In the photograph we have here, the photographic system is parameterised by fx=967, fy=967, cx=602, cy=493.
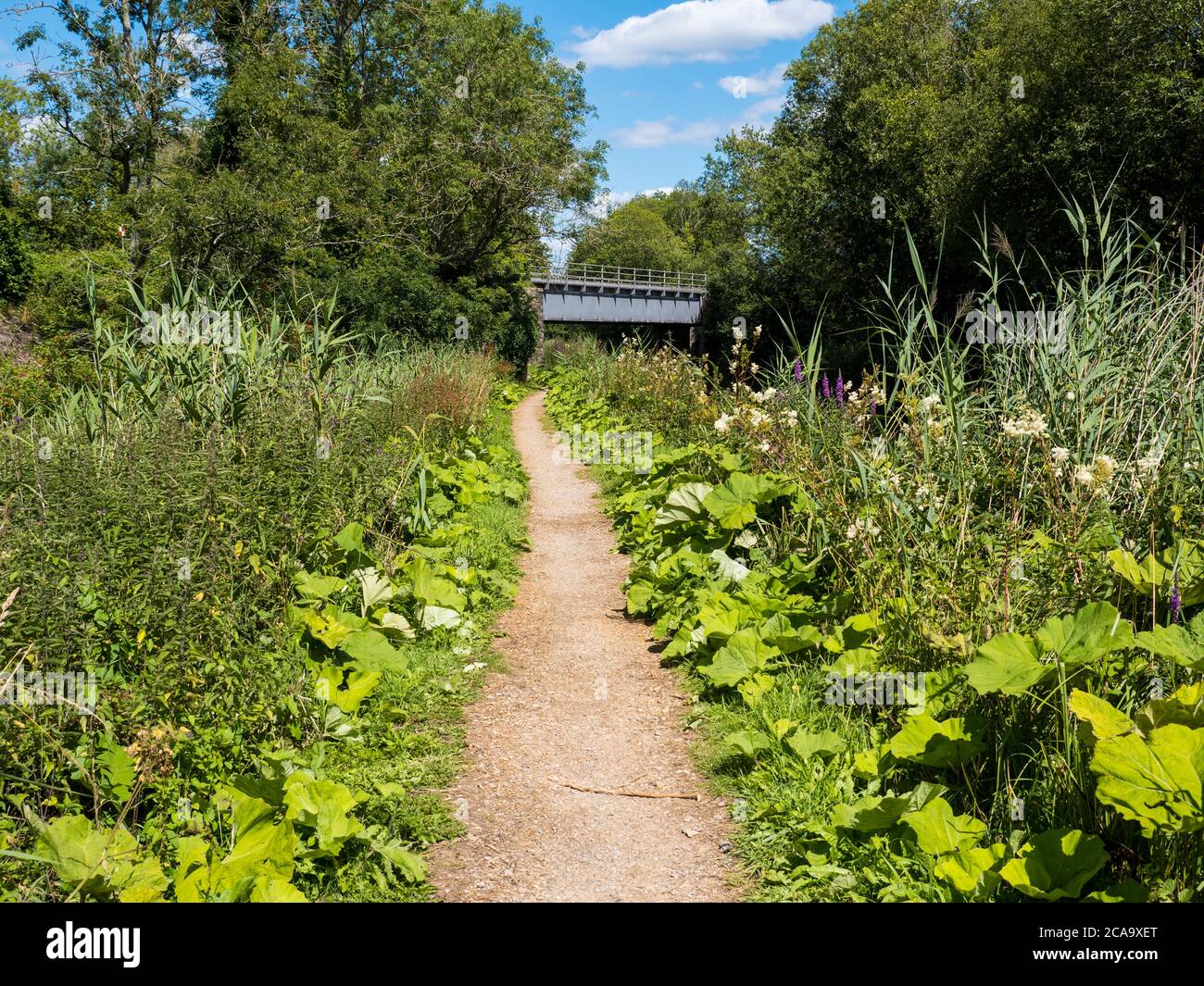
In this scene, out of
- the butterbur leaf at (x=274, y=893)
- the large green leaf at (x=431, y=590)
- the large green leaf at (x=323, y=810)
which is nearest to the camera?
the butterbur leaf at (x=274, y=893)

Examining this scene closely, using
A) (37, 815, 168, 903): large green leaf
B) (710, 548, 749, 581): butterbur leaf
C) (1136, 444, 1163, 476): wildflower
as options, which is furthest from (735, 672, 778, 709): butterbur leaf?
(37, 815, 168, 903): large green leaf

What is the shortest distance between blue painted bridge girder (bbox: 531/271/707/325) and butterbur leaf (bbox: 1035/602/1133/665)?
37.4 meters

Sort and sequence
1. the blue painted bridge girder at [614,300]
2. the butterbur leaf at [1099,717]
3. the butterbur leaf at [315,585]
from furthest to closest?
the blue painted bridge girder at [614,300] → the butterbur leaf at [315,585] → the butterbur leaf at [1099,717]

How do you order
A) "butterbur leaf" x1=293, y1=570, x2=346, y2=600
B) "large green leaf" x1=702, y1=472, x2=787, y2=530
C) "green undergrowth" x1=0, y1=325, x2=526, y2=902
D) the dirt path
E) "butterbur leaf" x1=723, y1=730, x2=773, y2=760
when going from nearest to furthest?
"green undergrowth" x1=0, y1=325, x2=526, y2=902 → the dirt path → "butterbur leaf" x1=723, y1=730, x2=773, y2=760 → "butterbur leaf" x1=293, y1=570, x2=346, y2=600 → "large green leaf" x1=702, y1=472, x2=787, y2=530

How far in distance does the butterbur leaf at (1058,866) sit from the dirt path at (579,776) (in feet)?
3.38

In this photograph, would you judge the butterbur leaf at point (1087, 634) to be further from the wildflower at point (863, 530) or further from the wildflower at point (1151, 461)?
the wildflower at point (863, 530)

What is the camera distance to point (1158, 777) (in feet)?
8.20

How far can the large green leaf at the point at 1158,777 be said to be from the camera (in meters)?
2.44

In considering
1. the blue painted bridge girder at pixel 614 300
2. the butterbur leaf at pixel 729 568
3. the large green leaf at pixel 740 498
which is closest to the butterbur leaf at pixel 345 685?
the butterbur leaf at pixel 729 568

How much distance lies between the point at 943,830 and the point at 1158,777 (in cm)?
86

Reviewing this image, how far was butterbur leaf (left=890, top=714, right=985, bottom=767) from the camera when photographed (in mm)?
3484

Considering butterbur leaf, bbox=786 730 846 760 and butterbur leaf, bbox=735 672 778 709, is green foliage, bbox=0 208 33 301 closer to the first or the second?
butterbur leaf, bbox=735 672 778 709

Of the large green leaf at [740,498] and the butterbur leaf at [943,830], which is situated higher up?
the large green leaf at [740,498]
